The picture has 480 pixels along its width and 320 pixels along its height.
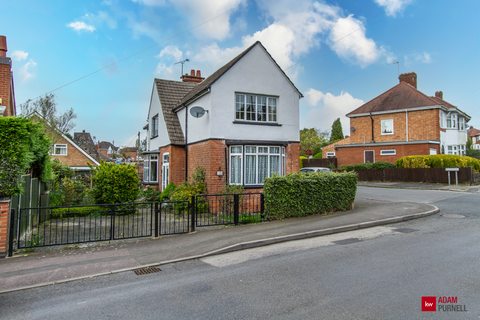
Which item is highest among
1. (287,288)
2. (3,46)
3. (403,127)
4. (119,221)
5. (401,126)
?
(3,46)

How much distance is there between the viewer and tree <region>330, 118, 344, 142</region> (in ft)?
194

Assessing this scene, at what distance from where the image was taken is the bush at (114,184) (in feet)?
41.8

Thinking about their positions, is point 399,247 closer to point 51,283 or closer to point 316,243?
point 316,243

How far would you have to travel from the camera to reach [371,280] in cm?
509

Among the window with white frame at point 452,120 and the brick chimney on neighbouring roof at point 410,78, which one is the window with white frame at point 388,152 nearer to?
the window with white frame at point 452,120

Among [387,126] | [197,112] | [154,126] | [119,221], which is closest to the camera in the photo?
[119,221]

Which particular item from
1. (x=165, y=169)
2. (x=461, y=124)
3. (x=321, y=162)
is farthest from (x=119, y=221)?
(x=461, y=124)

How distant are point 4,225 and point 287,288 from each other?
6402mm

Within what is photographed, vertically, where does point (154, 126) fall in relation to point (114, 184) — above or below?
above

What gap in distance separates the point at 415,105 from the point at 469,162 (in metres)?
8.01

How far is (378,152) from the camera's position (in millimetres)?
32281

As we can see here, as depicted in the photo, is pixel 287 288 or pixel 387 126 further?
pixel 387 126

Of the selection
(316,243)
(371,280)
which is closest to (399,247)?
(316,243)

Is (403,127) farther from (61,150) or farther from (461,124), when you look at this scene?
(61,150)
